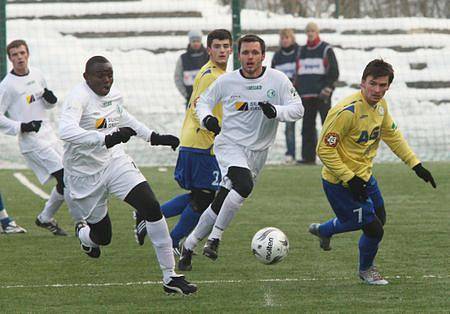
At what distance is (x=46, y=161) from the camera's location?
459 inches

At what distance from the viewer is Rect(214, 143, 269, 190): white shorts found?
918 cm

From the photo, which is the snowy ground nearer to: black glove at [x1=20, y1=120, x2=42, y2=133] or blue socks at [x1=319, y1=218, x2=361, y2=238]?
black glove at [x1=20, y1=120, x2=42, y2=133]

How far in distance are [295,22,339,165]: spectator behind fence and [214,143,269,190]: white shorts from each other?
7731 millimetres

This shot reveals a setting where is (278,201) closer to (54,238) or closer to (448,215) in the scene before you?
(448,215)

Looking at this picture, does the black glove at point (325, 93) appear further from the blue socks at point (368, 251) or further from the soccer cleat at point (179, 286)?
the soccer cleat at point (179, 286)

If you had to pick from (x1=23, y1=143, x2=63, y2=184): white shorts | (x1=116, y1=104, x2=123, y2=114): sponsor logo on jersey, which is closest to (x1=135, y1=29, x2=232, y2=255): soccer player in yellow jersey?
(x1=116, y1=104, x2=123, y2=114): sponsor logo on jersey

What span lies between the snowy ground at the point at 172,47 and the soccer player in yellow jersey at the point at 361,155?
467 inches

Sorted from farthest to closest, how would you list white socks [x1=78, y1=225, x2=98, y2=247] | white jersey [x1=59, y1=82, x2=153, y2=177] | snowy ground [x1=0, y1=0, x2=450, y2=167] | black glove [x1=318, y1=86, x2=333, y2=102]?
1. snowy ground [x1=0, y1=0, x2=450, y2=167]
2. black glove [x1=318, y1=86, x2=333, y2=102]
3. white socks [x1=78, y1=225, x2=98, y2=247]
4. white jersey [x1=59, y1=82, x2=153, y2=177]

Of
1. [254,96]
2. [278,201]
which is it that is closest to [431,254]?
[254,96]

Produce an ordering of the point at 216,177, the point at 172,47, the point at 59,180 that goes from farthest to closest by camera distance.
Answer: the point at 172,47, the point at 59,180, the point at 216,177

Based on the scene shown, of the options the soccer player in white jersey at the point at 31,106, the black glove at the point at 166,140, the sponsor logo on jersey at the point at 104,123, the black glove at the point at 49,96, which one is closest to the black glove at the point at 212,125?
the black glove at the point at 166,140

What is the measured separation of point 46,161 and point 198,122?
2467mm

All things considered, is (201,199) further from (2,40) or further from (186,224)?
(2,40)

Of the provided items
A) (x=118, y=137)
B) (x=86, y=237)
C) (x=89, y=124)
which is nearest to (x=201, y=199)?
(x=86, y=237)
